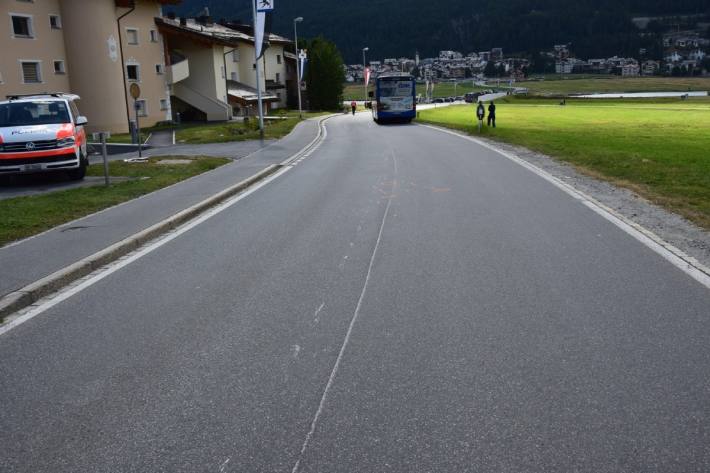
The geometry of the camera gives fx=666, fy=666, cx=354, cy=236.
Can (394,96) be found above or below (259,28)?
below

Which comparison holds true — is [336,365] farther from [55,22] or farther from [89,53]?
[55,22]

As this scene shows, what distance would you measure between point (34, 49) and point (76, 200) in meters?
28.2

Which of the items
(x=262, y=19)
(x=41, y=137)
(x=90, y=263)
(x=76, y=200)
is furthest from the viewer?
(x=262, y=19)

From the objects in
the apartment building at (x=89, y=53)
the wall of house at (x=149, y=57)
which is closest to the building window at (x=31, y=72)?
the apartment building at (x=89, y=53)

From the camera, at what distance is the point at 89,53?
40.2m

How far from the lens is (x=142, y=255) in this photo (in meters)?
8.69

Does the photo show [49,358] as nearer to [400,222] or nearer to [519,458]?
[519,458]

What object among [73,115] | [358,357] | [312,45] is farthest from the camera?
[312,45]

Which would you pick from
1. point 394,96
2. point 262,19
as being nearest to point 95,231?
point 262,19

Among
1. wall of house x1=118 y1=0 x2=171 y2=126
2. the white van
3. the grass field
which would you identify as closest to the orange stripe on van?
the white van

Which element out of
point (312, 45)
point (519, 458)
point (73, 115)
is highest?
point (312, 45)

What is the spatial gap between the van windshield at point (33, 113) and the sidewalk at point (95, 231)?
176 inches

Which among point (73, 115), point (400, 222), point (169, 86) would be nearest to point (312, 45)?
point (169, 86)

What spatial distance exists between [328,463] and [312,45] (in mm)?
88371
